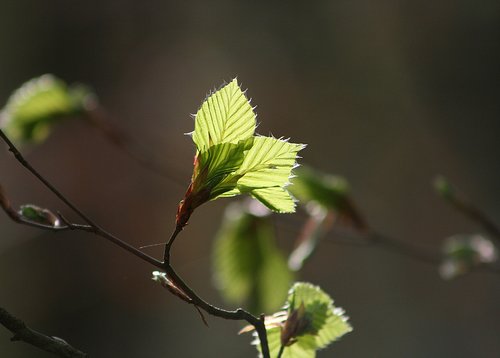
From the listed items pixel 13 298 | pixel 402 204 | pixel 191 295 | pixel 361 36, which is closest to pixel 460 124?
pixel 402 204

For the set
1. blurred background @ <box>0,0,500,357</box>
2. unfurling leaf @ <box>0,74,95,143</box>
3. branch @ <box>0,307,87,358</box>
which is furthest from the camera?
blurred background @ <box>0,0,500,357</box>

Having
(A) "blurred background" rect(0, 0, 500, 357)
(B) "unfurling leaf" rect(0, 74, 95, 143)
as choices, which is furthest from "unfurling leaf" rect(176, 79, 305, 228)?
(A) "blurred background" rect(0, 0, 500, 357)

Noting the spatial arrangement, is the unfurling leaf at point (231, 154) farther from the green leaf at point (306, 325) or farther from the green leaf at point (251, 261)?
the green leaf at point (251, 261)

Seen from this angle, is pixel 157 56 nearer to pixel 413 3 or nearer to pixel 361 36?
pixel 361 36

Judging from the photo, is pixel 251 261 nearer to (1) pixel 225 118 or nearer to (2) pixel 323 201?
(2) pixel 323 201

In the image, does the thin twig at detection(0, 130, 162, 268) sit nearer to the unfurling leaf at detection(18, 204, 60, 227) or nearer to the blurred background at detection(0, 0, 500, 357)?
the unfurling leaf at detection(18, 204, 60, 227)

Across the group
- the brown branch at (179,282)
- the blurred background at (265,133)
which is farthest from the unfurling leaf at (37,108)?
the blurred background at (265,133)
